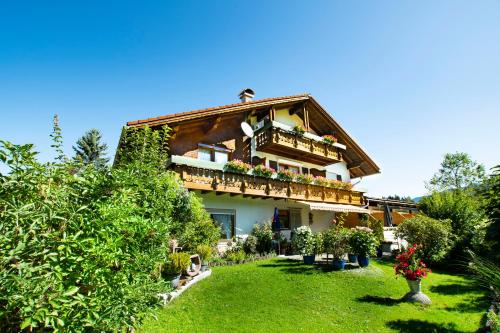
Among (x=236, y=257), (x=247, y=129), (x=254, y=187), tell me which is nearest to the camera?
(x=236, y=257)

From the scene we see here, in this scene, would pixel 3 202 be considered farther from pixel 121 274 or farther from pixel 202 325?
pixel 202 325

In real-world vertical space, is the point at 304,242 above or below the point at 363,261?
above

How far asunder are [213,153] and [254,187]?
3516 millimetres

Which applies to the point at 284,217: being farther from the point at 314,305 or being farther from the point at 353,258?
the point at 314,305

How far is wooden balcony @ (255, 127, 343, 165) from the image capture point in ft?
63.1

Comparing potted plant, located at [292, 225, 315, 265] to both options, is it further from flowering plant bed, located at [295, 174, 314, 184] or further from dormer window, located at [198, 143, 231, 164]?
dormer window, located at [198, 143, 231, 164]

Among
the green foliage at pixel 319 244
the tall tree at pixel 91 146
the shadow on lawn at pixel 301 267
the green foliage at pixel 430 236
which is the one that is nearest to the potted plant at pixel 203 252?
the shadow on lawn at pixel 301 267

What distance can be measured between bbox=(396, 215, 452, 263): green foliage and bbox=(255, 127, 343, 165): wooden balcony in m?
8.57

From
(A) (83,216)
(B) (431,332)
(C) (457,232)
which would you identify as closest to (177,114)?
(A) (83,216)

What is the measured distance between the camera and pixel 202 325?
686 cm

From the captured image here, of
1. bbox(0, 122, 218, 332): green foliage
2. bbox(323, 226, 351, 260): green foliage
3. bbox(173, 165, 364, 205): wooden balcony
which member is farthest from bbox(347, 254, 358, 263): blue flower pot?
bbox(0, 122, 218, 332): green foliage

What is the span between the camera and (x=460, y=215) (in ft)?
55.2

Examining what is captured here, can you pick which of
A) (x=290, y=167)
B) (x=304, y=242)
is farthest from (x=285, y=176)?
(x=304, y=242)

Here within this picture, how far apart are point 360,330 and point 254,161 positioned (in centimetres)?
1412
